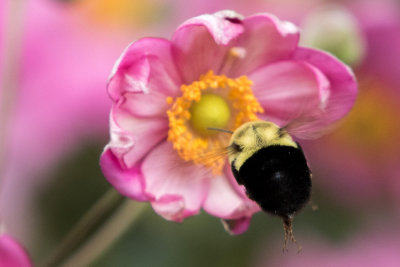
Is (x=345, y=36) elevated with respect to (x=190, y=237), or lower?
elevated

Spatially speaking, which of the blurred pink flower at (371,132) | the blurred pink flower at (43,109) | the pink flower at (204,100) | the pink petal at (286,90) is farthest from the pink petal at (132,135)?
the blurred pink flower at (371,132)

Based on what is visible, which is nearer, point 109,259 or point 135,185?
point 135,185

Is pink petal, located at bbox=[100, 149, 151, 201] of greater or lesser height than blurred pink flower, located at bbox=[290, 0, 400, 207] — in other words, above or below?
above

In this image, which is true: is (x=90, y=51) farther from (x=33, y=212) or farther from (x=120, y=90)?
(x=120, y=90)

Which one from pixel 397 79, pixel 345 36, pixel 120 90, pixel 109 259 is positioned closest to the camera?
pixel 120 90

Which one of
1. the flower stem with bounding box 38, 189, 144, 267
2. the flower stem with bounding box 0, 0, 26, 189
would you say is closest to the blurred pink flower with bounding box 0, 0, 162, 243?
the flower stem with bounding box 0, 0, 26, 189

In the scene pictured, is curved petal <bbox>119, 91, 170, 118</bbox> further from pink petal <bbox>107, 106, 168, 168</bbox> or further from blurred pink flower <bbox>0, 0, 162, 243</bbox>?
blurred pink flower <bbox>0, 0, 162, 243</bbox>

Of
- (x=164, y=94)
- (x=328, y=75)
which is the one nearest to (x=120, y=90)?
(x=164, y=94)
